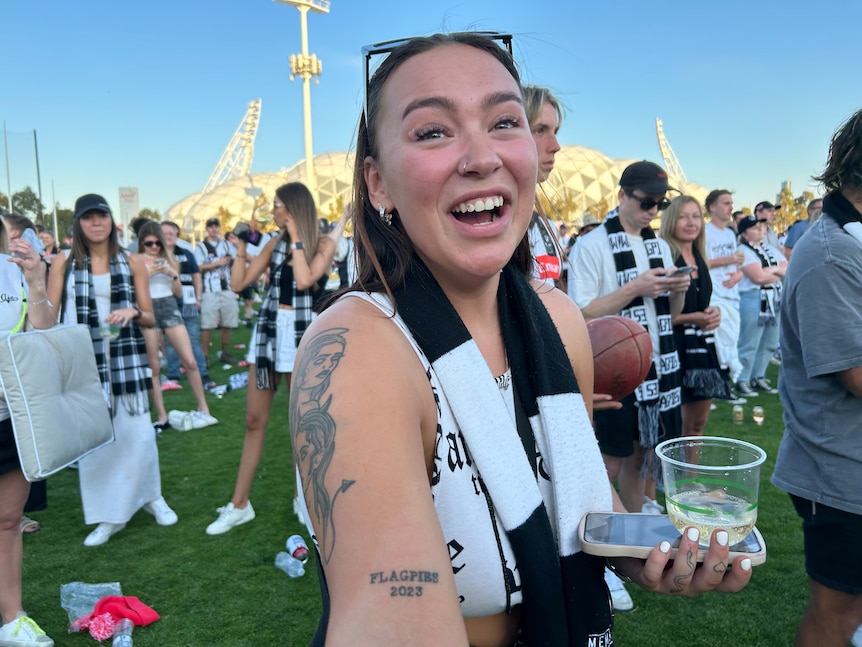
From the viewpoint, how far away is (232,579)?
4.39m

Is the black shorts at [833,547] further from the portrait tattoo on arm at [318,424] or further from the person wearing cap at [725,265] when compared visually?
the person wearing cap at [725,265]

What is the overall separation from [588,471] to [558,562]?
0.26 m

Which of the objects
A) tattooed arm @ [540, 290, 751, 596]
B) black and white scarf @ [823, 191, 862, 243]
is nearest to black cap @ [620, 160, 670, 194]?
black and white scarf @ [823, 191, 862, 243]

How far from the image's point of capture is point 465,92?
4.77ft

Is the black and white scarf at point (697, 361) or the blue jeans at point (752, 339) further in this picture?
the blue jeans at point (752, 339)

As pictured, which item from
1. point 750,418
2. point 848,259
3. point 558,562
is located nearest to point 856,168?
point 848,259

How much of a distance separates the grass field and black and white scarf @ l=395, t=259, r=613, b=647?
2505 mm

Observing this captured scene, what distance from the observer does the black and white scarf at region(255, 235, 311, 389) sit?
5.08 meters

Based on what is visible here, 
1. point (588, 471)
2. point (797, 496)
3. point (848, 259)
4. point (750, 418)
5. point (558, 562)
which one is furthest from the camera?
point (750, 418)

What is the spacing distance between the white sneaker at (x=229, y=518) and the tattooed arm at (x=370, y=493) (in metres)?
4.41

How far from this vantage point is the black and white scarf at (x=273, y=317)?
16.7 feet

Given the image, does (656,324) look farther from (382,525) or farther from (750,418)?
(750,418)

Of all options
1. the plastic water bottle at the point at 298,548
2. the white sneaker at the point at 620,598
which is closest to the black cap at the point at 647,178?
the white sneaker at the point at 620,598

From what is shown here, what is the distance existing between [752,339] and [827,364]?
7.82 meters
